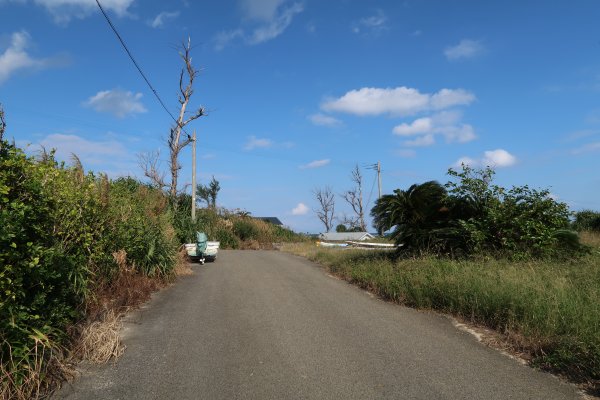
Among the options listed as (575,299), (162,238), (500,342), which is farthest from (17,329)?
(162,238)

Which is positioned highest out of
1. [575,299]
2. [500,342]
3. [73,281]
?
[73,281]

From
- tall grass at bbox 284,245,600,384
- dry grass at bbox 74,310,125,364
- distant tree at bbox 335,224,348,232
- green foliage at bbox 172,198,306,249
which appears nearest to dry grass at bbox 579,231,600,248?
tall grass at bbox 284,245,600,384

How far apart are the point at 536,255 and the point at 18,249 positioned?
35.3 feet

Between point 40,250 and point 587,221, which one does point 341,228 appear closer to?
point 587,221

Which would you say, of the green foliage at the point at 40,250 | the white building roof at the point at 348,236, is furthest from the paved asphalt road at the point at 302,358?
the white building roof at the point at 348,236

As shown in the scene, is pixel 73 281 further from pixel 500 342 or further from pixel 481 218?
pixel 481 218

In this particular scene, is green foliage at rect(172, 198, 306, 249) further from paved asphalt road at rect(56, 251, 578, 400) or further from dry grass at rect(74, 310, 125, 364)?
dry grass at rect(74, 310, 125, 364)

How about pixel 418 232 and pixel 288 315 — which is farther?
pixel 418 232

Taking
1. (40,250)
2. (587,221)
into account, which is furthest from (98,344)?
(587,221)

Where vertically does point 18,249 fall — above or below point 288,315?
above

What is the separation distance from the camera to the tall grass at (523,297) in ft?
18.2

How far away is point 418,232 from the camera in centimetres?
1280

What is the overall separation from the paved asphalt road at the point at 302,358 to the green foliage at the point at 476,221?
364 cm

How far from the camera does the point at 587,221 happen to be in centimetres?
2572
